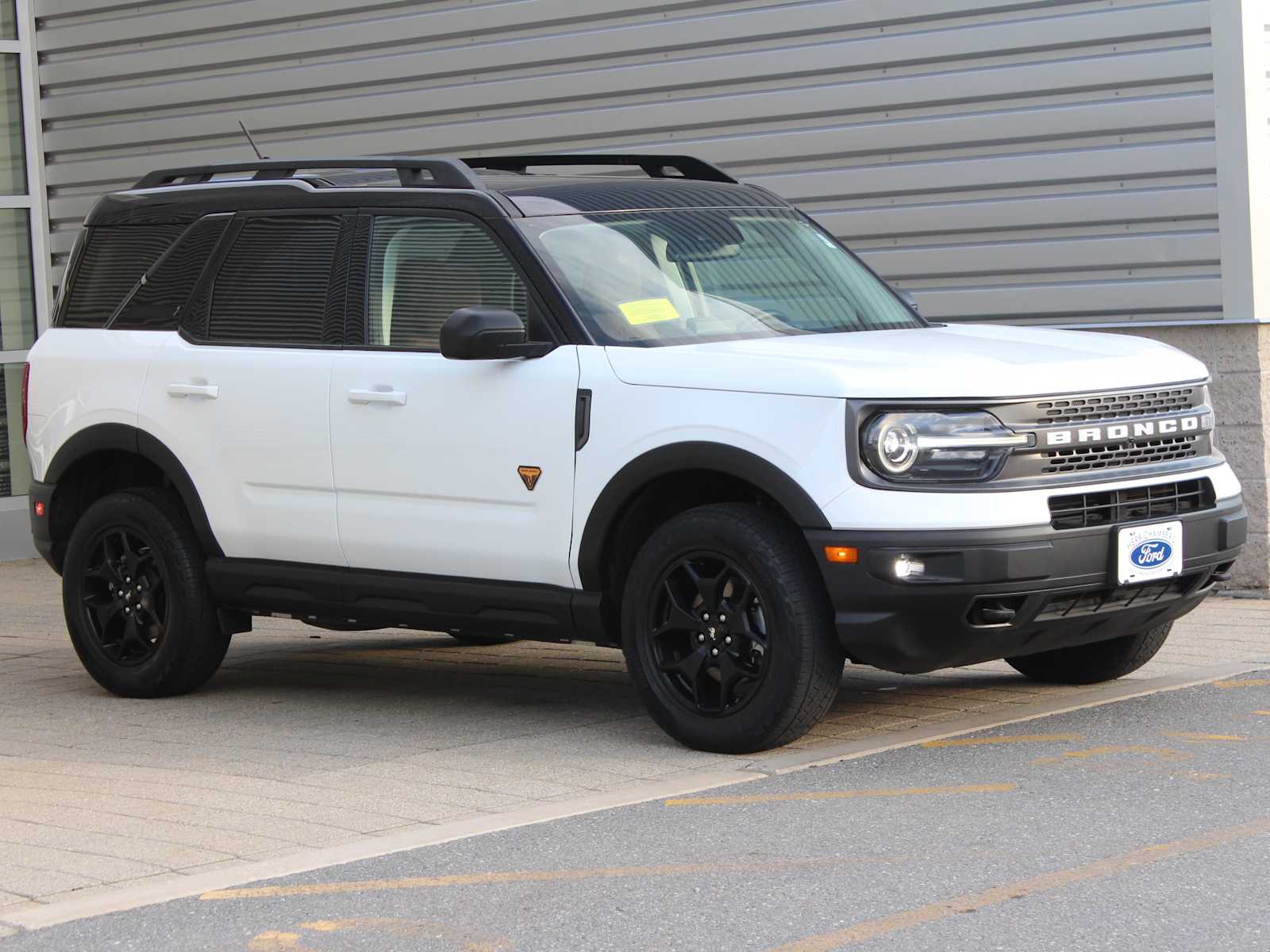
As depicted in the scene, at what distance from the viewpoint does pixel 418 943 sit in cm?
450

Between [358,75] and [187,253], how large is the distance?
5.53 m

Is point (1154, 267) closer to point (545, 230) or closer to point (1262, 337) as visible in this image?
point (1262, 337)

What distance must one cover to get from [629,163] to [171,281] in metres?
1.91

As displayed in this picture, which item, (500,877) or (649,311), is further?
(649,311)

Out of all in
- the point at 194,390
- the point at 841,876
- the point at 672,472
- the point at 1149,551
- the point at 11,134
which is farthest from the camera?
the point at 11,134

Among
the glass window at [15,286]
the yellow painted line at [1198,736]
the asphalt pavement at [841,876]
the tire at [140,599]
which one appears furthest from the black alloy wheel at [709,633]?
the glass window at [15,286]

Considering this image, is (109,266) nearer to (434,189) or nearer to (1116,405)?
(434,189)

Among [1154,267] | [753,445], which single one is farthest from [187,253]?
[1154,267]

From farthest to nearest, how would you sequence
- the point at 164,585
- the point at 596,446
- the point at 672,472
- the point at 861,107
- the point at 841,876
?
the point at 861,107 → the point at 164,585 → the point at 596,446 → the point at 672,472 → the point at 841,876

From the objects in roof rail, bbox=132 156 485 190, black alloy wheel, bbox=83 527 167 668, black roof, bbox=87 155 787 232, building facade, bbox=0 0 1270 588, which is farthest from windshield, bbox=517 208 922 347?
building facade, bbox=0 0 1270 588

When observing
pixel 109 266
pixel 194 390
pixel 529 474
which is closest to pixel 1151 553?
pixel 529 474

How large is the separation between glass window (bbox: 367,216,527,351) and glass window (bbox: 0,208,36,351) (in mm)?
7571

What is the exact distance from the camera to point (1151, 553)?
6316 millimetres

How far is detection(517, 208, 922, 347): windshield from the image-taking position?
6777mm
